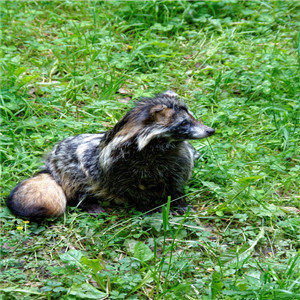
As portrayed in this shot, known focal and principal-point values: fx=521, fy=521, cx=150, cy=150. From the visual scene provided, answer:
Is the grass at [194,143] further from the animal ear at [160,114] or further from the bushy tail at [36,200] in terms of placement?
the animal ear at [160,114]

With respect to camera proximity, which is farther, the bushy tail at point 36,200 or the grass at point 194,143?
the bushy tail at point 36,200

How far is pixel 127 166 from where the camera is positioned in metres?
4.23

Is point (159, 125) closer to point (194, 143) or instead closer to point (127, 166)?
point (127, 166)

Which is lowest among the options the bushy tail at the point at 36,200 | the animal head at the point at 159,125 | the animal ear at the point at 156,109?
the bushy tail at the point at 36,200

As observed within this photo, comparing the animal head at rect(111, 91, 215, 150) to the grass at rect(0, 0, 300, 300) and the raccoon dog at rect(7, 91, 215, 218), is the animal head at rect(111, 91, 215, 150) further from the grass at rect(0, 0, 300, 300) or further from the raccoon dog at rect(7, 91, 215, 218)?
the grass at rect(0, 0, 300, 300)

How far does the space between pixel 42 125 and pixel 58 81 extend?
36.5 inches

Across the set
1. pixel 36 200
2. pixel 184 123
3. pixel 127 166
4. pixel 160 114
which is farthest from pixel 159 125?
pixel 36 200

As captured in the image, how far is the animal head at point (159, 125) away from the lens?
4.05m

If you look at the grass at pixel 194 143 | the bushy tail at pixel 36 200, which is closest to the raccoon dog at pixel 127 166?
the bushy tail at pixel 36 200

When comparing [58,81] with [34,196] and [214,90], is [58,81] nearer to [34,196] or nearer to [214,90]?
[214,90]

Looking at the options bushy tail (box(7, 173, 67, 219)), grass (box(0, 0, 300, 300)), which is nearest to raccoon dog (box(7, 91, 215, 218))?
bushy tail (box(7, 173, 67, 219))

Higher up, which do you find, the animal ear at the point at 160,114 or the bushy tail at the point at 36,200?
the animal ear at the point at 160,114

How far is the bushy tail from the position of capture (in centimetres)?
410

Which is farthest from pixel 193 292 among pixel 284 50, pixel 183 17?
pixel 183 17
